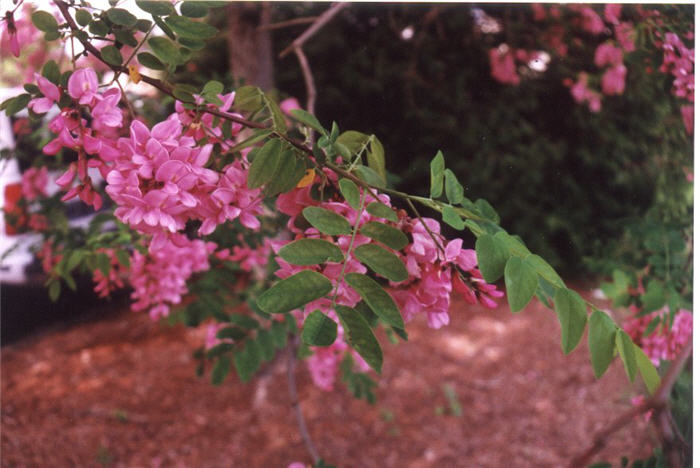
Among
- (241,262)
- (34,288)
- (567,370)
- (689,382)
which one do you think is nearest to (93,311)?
(34,288)

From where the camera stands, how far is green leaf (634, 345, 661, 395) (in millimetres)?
823

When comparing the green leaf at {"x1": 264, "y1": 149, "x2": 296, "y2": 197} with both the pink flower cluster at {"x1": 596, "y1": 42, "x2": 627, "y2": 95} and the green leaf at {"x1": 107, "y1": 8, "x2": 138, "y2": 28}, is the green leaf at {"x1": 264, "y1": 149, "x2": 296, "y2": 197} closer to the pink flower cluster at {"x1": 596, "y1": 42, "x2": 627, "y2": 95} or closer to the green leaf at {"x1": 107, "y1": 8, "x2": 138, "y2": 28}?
the green leaf at {"x1": 107, "y1": 8, "x2": 138, "y2": 28}

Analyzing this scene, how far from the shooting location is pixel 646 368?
2.72ft

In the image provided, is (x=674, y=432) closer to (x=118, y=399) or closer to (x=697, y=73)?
(x=697, y=73)

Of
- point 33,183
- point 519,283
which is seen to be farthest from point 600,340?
point 33,183

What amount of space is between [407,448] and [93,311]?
1795mm

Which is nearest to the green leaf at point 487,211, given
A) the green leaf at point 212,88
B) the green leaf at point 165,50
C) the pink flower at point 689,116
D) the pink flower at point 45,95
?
the green leaf at point 212,88

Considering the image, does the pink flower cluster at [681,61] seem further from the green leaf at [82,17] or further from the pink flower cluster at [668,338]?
the green leaf at [82,17]

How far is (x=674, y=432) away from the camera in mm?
1184

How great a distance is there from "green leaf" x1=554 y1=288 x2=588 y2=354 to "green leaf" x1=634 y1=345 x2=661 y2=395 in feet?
0.34

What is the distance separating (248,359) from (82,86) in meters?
0.86

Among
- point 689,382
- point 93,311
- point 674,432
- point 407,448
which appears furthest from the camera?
point 93,311

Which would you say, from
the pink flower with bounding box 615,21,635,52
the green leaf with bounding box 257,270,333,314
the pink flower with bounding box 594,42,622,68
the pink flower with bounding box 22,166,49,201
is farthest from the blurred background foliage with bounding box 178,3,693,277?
the green leaf with bounding box 257,270,333,314

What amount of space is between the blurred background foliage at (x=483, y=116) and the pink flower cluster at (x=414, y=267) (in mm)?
2657
